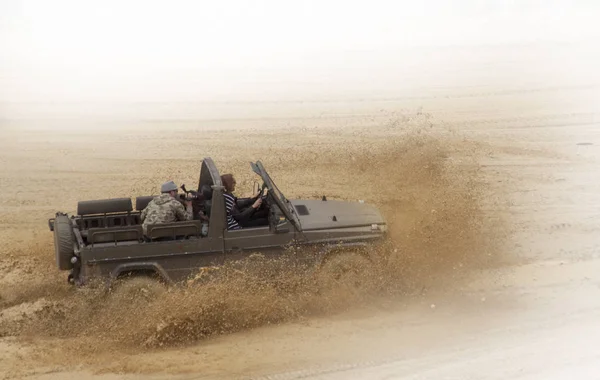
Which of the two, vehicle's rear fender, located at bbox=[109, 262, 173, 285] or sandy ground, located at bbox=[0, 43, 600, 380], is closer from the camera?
sandy ground, located at bbox=[0, 43, 600, 380]

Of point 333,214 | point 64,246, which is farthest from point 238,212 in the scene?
point 64,246

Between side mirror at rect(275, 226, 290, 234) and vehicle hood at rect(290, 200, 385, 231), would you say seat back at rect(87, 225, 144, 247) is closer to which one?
side mirror at rect(275, 226, 290, 234)

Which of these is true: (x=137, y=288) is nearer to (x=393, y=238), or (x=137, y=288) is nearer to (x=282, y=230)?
(x=282, y=230)

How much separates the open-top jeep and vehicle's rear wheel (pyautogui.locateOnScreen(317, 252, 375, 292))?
0.38 feet

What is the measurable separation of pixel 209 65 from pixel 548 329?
49.6 feet

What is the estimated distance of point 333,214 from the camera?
34.3 feet

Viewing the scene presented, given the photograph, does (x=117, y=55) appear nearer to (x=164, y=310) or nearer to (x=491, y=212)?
(x=491, y=212)

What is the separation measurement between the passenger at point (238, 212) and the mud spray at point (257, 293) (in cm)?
48

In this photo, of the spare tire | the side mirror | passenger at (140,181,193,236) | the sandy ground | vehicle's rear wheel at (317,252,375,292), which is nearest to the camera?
the sandy ground

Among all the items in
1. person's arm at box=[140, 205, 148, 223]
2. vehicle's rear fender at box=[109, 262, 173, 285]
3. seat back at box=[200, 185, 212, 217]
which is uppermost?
seat back at box=[200, 185, 212, 217]

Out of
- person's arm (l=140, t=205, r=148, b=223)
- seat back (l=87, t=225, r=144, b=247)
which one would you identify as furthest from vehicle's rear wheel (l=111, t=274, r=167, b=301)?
person's arm (l=140, t=205, r=148, b=223)

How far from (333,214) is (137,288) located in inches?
99.3

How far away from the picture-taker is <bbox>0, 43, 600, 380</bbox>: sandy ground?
902 cm

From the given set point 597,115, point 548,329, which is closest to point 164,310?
point 548,329
